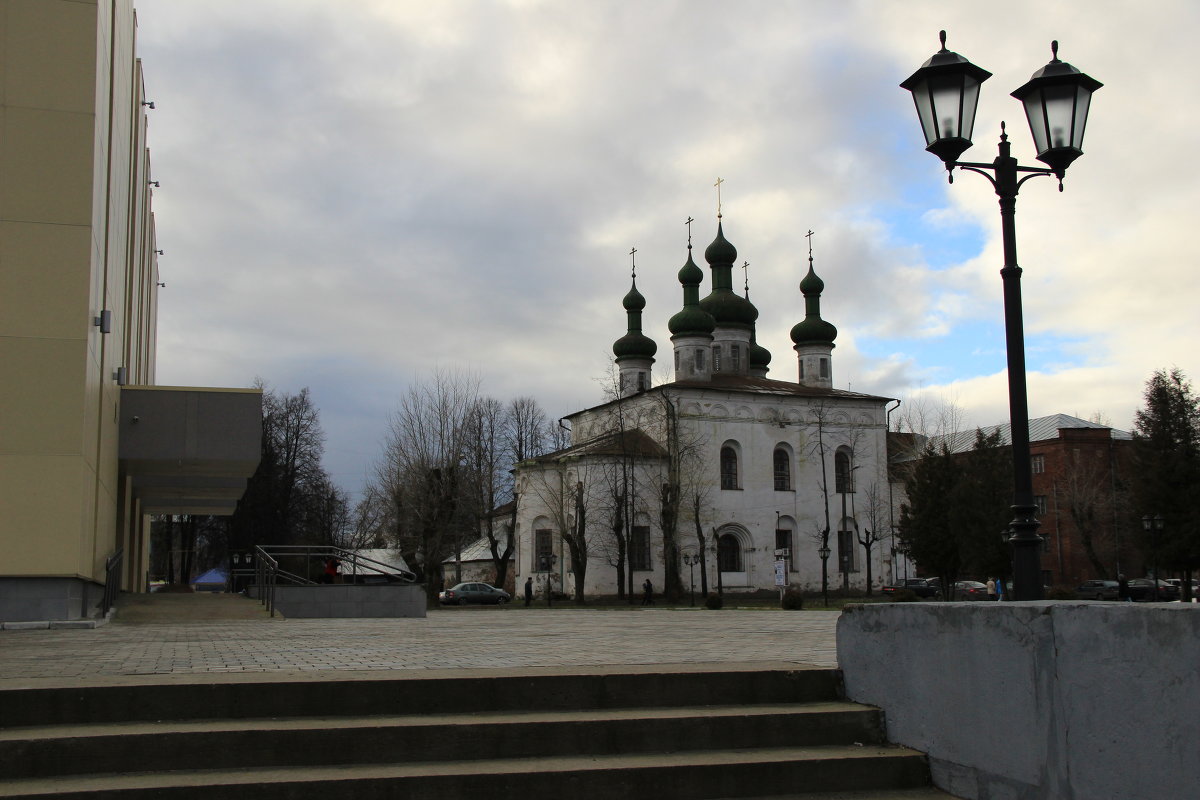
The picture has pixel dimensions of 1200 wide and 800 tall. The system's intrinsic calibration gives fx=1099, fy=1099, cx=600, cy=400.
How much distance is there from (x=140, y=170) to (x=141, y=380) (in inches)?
291

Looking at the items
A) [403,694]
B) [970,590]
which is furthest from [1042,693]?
[970,590]

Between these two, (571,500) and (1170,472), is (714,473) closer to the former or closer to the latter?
(571,500)

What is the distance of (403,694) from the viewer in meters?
6.38

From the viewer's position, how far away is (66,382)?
1614 cm

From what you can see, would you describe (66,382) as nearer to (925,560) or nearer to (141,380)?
(141,380)

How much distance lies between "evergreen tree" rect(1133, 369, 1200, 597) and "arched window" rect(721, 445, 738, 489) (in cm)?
2143

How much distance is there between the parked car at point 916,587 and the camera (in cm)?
5826

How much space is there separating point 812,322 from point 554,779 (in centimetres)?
6642

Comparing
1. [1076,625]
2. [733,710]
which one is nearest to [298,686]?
[733,710]

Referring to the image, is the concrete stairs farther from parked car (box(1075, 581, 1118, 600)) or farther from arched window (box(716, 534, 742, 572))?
parked car (box(1075, 581, 1118, 600))

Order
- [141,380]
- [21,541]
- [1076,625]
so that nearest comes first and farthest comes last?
[1076,625], [21,541], [141,380]

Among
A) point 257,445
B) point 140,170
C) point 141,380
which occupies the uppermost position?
point 140,170

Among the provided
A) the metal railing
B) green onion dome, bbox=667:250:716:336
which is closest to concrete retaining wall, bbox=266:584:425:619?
the metal railing

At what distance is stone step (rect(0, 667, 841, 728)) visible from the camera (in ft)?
19.7
